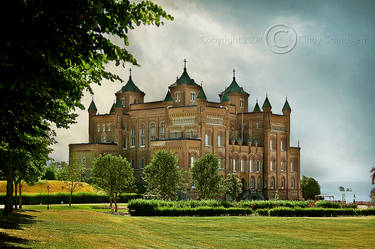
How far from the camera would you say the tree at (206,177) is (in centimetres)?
6069

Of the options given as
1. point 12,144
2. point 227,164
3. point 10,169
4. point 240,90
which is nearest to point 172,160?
point 227,164

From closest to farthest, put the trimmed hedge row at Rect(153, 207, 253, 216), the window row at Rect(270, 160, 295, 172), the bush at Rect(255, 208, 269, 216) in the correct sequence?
the trimmed hedge row at Rect(153, 207, 253, 216) < the bush at Rect(255, 208, 269, 216) < the window row at Rect(270, 160, 295, 172)

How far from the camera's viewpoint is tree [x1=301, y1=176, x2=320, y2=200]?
101 m

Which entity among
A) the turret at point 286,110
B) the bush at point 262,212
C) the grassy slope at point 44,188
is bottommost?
the bush at point 262,212

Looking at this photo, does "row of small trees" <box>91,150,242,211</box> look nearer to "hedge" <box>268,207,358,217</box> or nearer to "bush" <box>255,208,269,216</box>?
"bush" <box>255,208,269,216</box>

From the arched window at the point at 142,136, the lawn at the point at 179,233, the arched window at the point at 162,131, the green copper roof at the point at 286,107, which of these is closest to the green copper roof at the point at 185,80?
the arched window at the point at 162,131

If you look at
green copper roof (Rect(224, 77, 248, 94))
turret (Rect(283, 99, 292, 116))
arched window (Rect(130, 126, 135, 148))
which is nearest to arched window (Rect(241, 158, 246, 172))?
turret (Rect(283, 99, 292, 116))

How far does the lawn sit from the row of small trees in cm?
1847

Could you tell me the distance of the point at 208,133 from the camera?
266 feet

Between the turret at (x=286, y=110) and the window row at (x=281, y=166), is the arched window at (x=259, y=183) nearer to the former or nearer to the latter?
the window row at (x=281, y=166)

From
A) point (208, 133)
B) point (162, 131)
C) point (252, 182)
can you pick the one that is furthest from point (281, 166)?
point (162, 131)

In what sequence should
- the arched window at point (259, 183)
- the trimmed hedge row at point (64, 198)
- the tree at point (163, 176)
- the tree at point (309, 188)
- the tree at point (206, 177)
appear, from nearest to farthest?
the tree at point (163, 176), the tree at point (206, 177), the trimmed hedge row at point (64, 198), the arched window at point (259, 183), the tree at point (309, 188)

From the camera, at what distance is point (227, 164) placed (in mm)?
82938

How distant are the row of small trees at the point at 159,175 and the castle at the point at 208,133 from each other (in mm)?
18225
